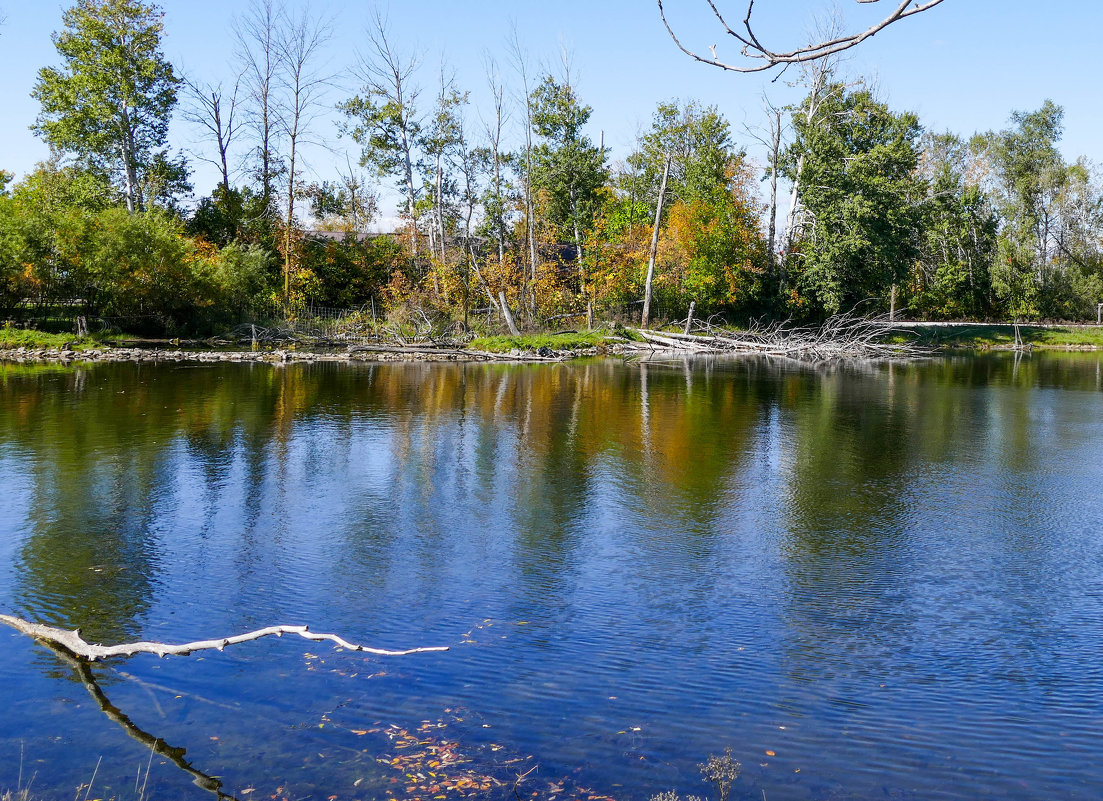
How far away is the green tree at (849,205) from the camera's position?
43.4 m

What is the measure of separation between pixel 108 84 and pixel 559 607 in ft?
148

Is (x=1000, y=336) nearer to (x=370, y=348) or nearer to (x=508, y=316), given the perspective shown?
(x=508, y=316)

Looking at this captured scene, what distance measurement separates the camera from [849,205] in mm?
42969

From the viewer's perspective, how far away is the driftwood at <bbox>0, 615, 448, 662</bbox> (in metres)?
5.49

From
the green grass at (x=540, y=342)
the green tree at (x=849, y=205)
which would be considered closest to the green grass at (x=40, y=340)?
the green grass at (x=540, y=342)

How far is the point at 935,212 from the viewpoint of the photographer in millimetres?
52312

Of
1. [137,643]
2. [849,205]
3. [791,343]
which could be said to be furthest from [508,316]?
[137,643]

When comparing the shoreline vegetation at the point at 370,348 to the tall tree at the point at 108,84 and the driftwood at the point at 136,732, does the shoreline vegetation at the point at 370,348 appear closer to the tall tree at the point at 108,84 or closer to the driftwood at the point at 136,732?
the tall tree at the point at 108,84

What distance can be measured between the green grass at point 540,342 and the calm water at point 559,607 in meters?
20.9

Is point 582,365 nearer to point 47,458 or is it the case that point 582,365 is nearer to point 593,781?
point 47,458

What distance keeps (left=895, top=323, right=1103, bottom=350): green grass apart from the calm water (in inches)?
1437

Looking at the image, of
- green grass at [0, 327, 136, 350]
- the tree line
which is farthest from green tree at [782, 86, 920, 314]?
green grass at [0, 327, 136, 350]

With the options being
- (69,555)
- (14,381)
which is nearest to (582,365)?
(14,381)

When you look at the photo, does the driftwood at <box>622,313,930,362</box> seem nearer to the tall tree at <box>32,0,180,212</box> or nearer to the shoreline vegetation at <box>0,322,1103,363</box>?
the shoreline vegetation at <box>0,322,1103,363</box>
